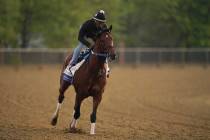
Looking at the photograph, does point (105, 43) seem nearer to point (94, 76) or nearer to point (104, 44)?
point (104, 44)

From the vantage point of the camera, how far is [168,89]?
2669 centimetres

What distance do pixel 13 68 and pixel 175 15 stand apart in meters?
19.2

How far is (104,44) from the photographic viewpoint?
12.6 meters

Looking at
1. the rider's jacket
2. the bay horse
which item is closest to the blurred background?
the rider's jacket

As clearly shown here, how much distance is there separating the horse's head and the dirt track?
1784 millimetres

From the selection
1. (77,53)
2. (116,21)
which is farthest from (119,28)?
(77,53)

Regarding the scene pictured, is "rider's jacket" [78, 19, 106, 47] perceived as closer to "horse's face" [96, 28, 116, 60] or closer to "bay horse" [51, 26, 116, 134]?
"bay horse" [51, 26, 116, 134]

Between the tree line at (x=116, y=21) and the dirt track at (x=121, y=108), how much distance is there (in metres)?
7.64

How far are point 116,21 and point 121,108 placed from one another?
2799 centimetres

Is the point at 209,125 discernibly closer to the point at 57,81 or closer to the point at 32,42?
the point at 57,81

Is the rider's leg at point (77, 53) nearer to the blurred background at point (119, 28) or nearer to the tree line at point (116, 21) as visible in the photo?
the blurred background at point (119, 28)

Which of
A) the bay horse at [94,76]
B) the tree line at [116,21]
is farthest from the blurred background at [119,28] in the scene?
the bay horse at [94,76]

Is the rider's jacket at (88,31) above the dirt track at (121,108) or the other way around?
above

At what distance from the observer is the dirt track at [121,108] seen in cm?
1334
